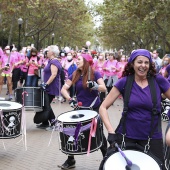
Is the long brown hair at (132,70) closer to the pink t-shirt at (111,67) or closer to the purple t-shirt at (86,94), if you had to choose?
the purple t-shirt at (86,94)

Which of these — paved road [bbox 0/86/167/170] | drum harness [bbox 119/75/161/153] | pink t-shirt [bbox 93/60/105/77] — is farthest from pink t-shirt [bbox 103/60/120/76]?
drum harness [bbox 119/75/161/153]

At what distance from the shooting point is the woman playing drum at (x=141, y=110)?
13.0 feet

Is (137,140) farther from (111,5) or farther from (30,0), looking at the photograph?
(111,5)

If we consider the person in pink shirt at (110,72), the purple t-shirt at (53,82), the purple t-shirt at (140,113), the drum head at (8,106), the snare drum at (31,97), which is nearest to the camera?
the purple t-shirt at (140,113)

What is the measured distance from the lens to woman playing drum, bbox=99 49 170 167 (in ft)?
13.0

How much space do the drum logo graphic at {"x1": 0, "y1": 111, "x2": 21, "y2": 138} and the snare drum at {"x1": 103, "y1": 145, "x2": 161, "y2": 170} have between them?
2.89 m

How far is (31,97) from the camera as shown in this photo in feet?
27.2

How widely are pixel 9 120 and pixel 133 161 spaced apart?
3056 millimetres

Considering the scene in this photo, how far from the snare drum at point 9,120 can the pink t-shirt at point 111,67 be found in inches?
382

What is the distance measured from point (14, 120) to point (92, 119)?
5.21ft

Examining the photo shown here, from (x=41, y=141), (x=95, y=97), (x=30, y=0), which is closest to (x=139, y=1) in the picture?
(x=30, y=0)

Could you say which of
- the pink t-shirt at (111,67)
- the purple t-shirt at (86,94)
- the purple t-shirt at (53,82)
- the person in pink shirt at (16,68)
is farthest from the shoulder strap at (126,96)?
the person in pink shirt at (16,68)

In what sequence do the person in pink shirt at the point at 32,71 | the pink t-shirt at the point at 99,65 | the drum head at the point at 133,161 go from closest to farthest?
the drum head at the point at 133,161, the person in pink shirt at the point at 32,71, the pink t-shirt at the point at 99,65

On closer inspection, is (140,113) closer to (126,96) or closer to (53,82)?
(126,96)
